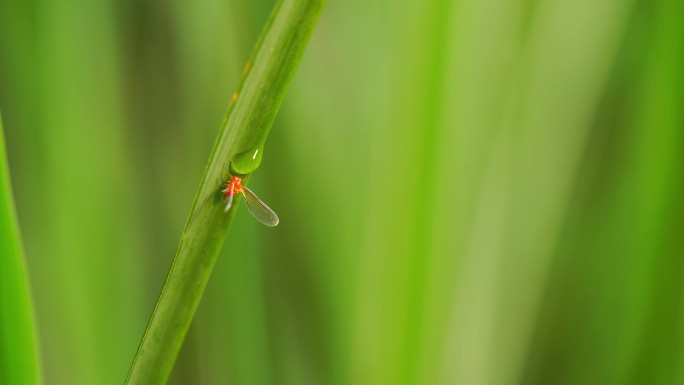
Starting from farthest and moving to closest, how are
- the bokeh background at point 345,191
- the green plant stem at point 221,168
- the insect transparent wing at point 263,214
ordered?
1. the bokeh background at point 345,191
2. the insect transparent wing at point 263,214
3. the green plant stem at point 221,168

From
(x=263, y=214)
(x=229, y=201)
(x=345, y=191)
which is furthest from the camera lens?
(x=345, y=191)

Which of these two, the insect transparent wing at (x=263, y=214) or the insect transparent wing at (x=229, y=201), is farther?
the insect transparent wing at (x=263, y=214)

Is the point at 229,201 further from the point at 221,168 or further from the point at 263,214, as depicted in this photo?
the point at 263,214

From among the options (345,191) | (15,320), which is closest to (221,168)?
(15,320)

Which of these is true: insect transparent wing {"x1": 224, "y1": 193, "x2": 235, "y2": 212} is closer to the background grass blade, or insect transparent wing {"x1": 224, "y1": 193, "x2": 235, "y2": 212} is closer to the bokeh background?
the background grass blade

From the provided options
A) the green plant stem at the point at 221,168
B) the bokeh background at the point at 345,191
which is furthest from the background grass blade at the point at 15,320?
the bokeh background at the point at 345,191

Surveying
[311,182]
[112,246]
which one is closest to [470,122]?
[311,182]

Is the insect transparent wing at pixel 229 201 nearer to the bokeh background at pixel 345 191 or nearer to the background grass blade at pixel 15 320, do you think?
the background grass blade at pixel 15 320
